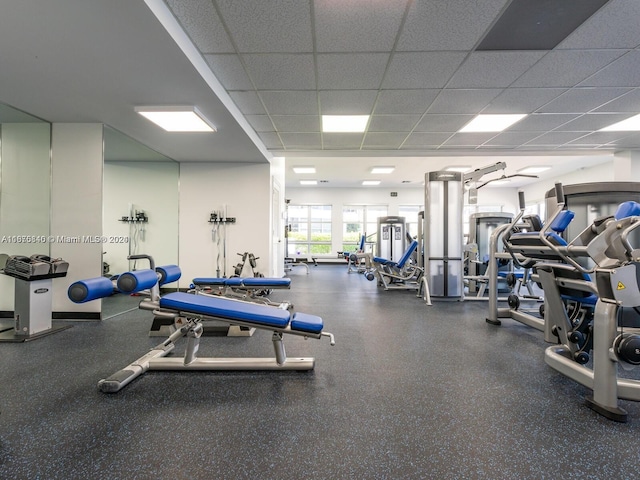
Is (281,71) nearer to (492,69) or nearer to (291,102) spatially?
(291,102)

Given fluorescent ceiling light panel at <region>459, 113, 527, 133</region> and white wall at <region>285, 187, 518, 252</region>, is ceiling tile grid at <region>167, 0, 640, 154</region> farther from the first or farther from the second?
white wall at <region>285, 187, 518, 252</region>

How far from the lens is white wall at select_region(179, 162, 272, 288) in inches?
212

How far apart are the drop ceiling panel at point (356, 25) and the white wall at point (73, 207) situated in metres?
3.22

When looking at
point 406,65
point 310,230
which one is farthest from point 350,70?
point 310,230

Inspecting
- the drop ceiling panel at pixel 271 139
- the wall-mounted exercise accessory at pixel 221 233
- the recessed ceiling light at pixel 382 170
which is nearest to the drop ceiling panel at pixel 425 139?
the drop ceiling panel at pixel 271 139

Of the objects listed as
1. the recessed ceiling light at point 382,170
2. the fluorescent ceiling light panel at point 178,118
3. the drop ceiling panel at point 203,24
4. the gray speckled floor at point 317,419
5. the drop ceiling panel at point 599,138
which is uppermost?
the recessed ceiling light at point 382,170

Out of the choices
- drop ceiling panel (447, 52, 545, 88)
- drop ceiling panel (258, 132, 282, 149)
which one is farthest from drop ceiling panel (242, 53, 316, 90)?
drop ceiling panel (447, 52, 545, 88)

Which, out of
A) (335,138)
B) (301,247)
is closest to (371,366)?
(335,138)

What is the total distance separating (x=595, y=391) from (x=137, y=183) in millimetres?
6828

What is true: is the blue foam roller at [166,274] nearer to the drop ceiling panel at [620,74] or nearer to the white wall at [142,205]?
the white wall at [142,205]

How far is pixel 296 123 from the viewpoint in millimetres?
4156

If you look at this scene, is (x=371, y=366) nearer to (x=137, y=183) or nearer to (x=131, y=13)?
(x=131, y=13)

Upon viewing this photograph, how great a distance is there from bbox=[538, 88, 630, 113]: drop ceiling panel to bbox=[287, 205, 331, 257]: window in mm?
8353

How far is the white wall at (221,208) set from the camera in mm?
5387
